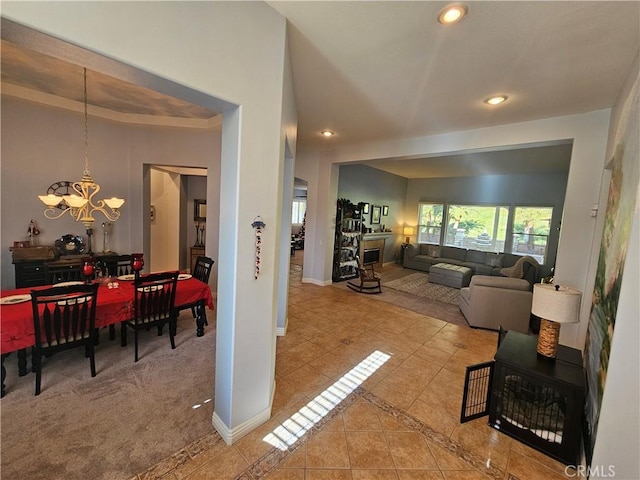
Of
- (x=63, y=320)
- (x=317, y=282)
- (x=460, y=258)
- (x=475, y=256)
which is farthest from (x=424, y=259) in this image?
(x=63, y=320)

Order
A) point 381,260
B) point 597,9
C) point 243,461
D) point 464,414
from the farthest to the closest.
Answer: point 381,260 < point 464,414 < point 243,461 < point 597,9

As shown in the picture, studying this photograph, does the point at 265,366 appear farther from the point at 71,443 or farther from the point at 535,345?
the point at 535,345

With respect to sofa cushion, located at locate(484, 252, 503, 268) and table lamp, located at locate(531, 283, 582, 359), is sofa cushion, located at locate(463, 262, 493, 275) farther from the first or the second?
table lamp, located at locate(531, 283, 582, 359)

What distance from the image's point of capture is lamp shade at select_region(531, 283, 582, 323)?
1863mm

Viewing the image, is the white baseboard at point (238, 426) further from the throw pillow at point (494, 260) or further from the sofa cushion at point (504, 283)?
the throw pillow at point (494, 260)

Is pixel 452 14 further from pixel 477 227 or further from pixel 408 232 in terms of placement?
pixel 408 232

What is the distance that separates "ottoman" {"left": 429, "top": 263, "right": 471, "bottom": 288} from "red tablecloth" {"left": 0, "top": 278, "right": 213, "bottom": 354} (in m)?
5.42

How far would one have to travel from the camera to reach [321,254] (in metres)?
5.97

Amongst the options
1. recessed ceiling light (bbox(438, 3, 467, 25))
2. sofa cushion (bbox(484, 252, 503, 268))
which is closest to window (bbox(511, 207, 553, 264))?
sofa cushion (bbox(484, 252, 503, 268))

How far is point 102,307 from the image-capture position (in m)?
2.61

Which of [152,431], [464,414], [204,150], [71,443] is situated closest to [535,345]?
[464,414]

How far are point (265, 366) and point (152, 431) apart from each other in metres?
0.92

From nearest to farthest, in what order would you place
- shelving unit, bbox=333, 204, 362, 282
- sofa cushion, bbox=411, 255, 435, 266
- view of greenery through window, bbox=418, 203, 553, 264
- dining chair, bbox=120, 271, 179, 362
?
dining chair, bbox=120, 271, 179, 362
shelving unit, bbox=333, 204, 362, 282
view of greenery through window, bbox=418, 203, 553, 264
sofa cushion, bbox=411, 255, 435, 266

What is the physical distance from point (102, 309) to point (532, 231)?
30.3 feet
